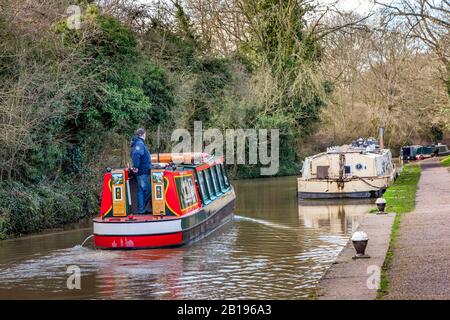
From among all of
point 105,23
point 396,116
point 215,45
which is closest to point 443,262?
point 105,23

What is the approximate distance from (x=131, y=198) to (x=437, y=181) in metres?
16.5

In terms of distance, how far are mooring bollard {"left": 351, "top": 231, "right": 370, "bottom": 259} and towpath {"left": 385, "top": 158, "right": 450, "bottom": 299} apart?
0.50 metres

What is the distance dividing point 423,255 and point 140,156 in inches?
266

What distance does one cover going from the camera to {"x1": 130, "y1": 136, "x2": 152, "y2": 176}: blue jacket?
1695cm

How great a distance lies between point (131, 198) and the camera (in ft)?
58.1

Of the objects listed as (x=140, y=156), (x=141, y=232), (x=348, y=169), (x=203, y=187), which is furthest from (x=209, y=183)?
(x=348, y=169)

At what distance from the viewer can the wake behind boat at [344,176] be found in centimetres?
2825

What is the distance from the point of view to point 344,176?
29016 mm

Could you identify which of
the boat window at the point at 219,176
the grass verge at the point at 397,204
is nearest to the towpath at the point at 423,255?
the grass verge at the point at 397,204
